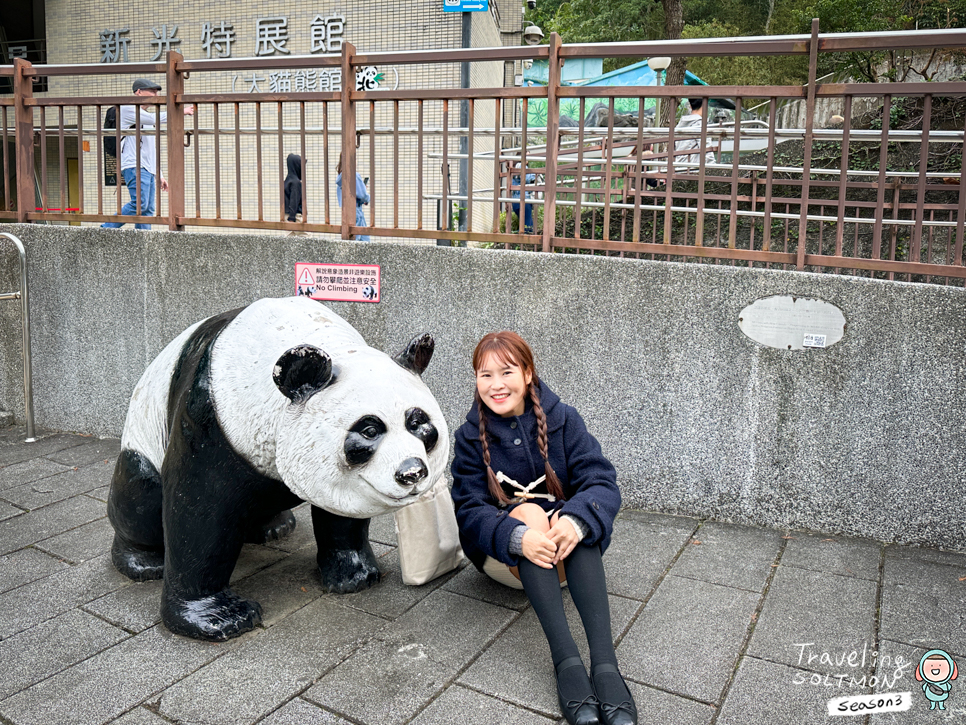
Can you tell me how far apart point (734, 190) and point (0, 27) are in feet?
51.3

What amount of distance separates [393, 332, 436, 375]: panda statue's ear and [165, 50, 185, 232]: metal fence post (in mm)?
3157

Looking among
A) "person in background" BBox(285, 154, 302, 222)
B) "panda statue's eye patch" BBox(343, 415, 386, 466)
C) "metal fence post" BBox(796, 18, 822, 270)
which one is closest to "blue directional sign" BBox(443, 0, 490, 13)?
"person in background" BBox(285, 154, 302, 222)

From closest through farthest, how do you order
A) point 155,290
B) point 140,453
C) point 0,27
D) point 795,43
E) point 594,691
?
point 594,691 < point 140,453 < point 795,43 < point 155,290 < point 0,27

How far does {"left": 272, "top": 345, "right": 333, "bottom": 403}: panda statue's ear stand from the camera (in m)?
2.38

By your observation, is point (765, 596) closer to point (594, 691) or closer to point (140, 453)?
point (594, 691)

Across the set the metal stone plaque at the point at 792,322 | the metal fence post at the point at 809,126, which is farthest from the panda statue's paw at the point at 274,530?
the metal fence post at the point at 809,126

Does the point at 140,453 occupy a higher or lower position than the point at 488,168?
lower

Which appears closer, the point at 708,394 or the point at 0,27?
the point at 708,394

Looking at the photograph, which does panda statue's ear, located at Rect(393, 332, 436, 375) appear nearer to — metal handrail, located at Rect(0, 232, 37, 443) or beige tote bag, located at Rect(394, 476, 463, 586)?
beige tote bag, located at Rect(394, 476, 463, 586)

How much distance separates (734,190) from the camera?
4.02 m

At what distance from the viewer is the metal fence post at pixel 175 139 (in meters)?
5.03

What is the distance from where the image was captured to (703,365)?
4.05 meters

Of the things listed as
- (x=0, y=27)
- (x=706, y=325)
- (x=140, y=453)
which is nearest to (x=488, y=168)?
(x=0, y=27)

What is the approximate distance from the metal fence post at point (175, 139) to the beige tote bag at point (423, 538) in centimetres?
305
